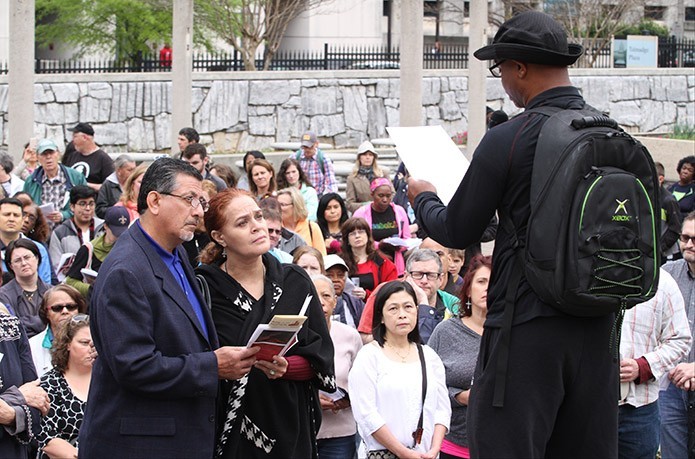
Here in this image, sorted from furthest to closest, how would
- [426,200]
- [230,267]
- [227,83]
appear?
[227,83], [230,267], [426,200]

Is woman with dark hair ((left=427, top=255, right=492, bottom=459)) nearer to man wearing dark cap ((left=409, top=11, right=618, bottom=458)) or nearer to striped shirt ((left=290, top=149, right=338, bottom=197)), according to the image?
man wearing dark cap ((left=409, top=11, right=618, bottom=458))

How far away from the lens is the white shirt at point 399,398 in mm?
6980

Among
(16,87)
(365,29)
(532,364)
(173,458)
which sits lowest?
(173,458)

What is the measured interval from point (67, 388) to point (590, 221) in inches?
139

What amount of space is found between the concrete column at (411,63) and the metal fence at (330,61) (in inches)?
328

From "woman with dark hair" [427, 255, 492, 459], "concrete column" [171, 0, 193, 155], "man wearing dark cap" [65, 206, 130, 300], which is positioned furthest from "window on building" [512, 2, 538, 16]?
"woman with dark hair" [427, 255, 492, 459]

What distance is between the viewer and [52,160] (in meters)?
12.9

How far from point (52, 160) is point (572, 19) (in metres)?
29.6

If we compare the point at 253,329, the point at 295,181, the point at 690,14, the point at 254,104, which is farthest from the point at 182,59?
the point at 690,14

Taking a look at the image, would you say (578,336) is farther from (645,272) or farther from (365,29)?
(365,29)

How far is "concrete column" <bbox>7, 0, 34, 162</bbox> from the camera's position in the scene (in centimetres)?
1717

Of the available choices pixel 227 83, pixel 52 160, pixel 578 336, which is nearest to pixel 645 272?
pixel 578 336

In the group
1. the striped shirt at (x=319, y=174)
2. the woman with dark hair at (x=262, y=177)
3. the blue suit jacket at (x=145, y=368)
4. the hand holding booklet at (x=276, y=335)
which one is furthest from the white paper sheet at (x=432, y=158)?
the striped shirt at (x=319, y=174)

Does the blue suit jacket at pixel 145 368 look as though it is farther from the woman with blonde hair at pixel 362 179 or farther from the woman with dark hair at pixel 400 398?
the woman with blonde hair at pixel 362 179
